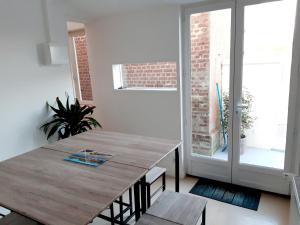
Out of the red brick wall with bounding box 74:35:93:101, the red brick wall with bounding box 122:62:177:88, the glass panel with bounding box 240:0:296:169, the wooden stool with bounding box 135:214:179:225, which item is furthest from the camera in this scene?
the red brick wall with bounding box 74:35:93:101

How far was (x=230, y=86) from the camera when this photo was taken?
2.92 m

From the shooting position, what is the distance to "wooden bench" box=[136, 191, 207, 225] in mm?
1635

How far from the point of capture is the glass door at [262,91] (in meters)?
2.59

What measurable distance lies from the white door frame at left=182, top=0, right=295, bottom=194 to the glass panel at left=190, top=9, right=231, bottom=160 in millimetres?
70

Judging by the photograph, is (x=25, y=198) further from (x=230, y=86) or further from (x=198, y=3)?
(x=198, y=3)

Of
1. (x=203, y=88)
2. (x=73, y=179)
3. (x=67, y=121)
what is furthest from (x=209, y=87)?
(x=73, y=179)

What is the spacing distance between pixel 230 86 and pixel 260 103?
0.42 m

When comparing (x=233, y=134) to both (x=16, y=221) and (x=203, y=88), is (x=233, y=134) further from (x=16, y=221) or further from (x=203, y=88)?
(x=16, y=221)

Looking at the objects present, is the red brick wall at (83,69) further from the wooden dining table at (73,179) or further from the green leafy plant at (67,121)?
the wooden dining table at (73,179)

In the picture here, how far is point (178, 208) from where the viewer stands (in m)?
1.77

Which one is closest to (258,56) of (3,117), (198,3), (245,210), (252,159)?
(198,3)

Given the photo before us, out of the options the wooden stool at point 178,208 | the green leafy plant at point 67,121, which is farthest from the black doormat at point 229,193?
the green leafy plant at point 67,121

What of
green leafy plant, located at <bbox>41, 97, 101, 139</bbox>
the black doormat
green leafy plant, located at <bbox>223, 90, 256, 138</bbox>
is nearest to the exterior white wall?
green leafy plant, located at <bbox>223, 90, 256, 138</bbox>

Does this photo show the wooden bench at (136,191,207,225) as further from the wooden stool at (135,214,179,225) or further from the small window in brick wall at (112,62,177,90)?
the small window in brick wall at (112,62,177,90)
